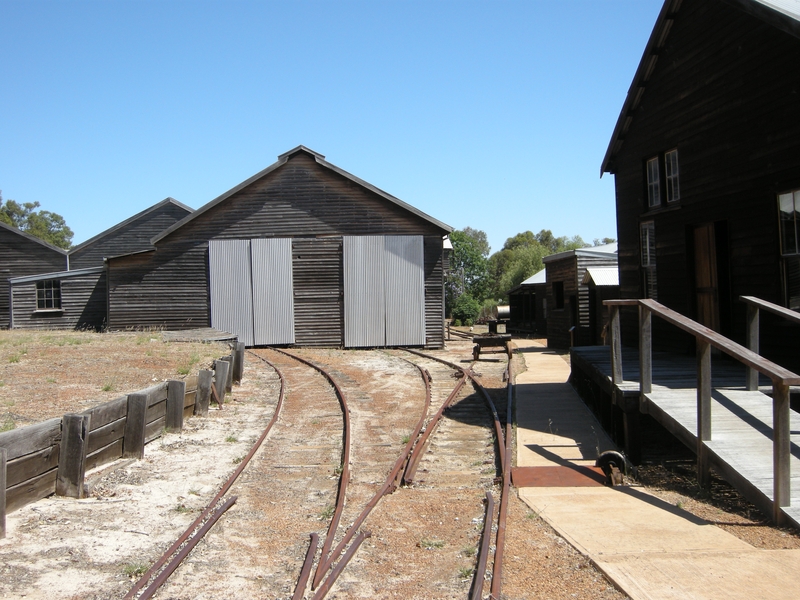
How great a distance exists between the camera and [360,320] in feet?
86.8

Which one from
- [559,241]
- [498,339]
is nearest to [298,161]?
[498,339]

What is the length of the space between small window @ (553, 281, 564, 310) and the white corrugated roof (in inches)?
139

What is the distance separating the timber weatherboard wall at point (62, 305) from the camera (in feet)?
102

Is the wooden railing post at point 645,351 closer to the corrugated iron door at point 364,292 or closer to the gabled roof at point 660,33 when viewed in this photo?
the gabled roof at point 660,33

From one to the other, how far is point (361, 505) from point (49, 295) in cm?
2835

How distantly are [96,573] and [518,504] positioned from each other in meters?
3.80

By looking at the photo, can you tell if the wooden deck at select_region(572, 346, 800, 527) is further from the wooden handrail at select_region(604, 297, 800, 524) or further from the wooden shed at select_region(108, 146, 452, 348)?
the wooden shed at select_region(108, 146, 452, 348)

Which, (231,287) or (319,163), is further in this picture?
(231,287)

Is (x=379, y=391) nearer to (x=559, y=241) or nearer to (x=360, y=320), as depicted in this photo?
(x=360, y=320)

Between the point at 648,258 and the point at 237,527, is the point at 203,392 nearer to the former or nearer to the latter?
the point at 237,527

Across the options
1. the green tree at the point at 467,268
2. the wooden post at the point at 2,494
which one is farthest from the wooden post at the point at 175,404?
the green tree at the point at 467,268

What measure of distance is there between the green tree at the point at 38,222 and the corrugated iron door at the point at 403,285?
274 feet

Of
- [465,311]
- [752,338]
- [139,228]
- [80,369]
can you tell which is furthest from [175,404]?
[465,311]

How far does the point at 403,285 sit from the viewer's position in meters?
26.5
